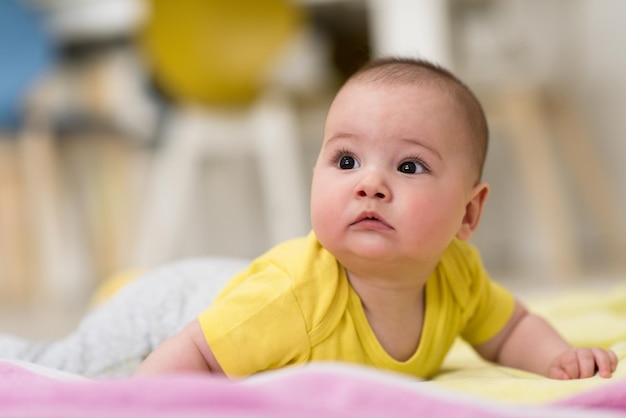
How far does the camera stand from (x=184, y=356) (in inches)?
28.4

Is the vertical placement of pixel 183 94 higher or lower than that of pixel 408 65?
lower

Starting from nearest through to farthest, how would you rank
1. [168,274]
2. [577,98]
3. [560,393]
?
[560,393], [168,274], [577,98]

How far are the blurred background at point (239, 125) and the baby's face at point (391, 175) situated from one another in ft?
3.51

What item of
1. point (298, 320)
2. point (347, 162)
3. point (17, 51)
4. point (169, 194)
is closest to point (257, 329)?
point (298, 320)

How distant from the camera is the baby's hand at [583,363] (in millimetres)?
778

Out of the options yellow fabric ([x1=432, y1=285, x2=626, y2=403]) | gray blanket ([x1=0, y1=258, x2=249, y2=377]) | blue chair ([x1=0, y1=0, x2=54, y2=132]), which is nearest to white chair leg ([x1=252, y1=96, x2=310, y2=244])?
blue chair ([x1=0, y1=0, x2=54, y2=132])

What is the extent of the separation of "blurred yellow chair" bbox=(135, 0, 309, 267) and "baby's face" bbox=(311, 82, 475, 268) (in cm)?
135

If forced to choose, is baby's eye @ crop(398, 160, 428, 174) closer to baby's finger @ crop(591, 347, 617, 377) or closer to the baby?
the baby

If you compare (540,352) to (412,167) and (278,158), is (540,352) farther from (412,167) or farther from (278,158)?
(278,158)

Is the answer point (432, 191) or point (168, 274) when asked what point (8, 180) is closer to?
point (168, 274)

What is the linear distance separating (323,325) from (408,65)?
24 cm

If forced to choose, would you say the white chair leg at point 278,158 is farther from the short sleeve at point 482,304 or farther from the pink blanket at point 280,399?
the pink blanket at point 280,399

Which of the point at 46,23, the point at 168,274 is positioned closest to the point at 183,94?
the point at 46,23

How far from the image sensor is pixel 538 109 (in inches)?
90.4
